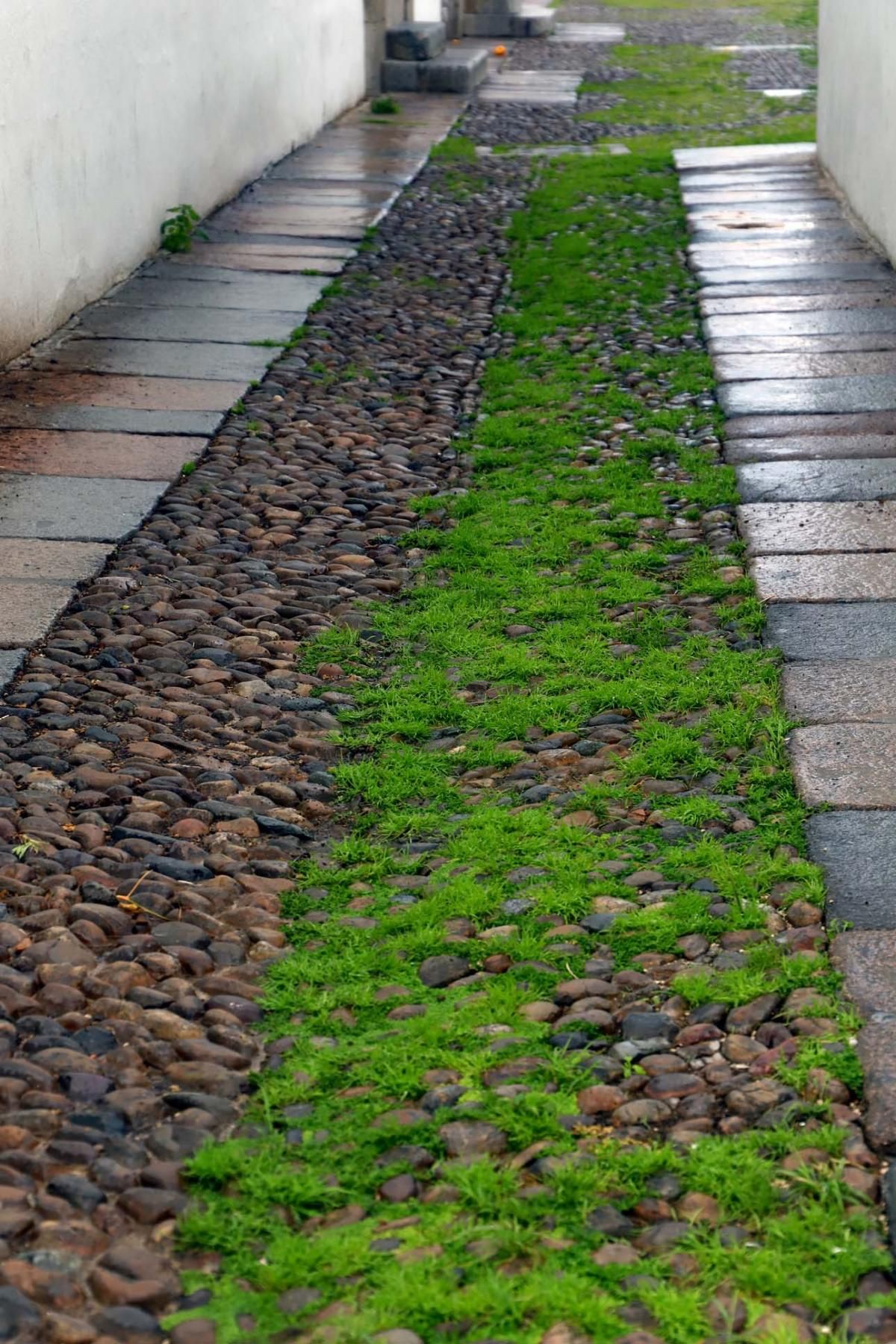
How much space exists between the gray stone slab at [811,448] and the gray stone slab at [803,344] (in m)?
1.11

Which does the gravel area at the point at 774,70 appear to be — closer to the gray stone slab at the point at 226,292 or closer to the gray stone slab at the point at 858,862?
the gray stone slab at the point at 226,292

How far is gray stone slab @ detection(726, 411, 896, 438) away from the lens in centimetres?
553

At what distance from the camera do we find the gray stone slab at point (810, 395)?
→ 5.78 meters

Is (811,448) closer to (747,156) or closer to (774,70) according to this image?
(747,156)

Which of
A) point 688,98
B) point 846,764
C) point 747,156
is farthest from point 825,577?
point 688,98

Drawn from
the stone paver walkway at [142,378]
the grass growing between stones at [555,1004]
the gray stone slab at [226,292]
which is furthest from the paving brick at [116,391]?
the grass growing between stones at [555,1004]

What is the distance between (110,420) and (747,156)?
6690mm

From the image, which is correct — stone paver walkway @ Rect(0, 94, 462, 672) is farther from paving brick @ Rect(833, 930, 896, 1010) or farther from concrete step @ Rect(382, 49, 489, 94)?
concrete step @ Rect(382, 49, 489, 94)

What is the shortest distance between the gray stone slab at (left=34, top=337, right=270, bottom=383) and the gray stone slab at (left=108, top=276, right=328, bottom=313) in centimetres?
62

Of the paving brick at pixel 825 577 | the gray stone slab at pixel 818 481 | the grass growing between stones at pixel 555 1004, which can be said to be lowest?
the grass growing between stones at pixel 555 1004

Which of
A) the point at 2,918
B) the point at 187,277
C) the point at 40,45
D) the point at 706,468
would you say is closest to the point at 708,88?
the point at 187,277

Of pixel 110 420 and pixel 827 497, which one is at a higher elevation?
pixel 110 420

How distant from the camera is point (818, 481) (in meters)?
5.04

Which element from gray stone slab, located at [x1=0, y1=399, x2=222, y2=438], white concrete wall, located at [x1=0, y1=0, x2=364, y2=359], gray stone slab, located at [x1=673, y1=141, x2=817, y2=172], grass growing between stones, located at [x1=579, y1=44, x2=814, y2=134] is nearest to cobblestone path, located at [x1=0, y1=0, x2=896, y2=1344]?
gray stone slab, located at [x1=0, y1=399, x2=222, y2=438]
